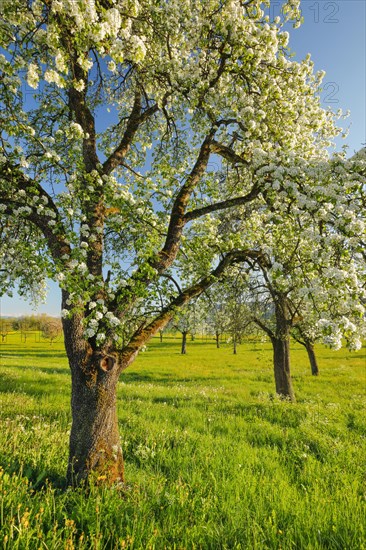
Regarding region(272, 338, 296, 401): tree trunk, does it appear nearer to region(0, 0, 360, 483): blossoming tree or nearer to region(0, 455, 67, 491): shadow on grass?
region(0, 0, 360, 483): blossoming tree

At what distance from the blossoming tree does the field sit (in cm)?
99

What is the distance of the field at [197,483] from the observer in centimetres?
393

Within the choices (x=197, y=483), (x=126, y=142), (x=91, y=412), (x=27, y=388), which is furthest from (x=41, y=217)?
(x=27, y=388)

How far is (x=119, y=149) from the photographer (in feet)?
24.8

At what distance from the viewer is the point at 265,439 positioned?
9.02m

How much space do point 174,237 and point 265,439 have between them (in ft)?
21.1

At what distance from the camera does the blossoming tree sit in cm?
Result: 498

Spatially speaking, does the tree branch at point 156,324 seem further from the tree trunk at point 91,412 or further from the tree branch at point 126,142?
the tree branch at point 126,142

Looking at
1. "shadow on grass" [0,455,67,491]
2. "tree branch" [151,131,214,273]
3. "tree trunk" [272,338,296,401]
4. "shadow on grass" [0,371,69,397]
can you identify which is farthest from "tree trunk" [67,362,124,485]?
"tree trunk" [272,338,296,401]

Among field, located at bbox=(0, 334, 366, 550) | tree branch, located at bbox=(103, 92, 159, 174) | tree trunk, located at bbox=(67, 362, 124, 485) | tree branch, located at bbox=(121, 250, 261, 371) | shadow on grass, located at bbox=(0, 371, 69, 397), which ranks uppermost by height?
tree branch, located at bbox=(103, 92, 159, 174)

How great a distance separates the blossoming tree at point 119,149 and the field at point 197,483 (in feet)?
3.24

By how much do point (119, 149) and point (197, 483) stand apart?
7.22 m

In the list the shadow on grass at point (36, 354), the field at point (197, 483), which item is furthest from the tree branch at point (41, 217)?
the shadow on grass at point (36, 354)

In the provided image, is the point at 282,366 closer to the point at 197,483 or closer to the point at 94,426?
the point at 197,483
